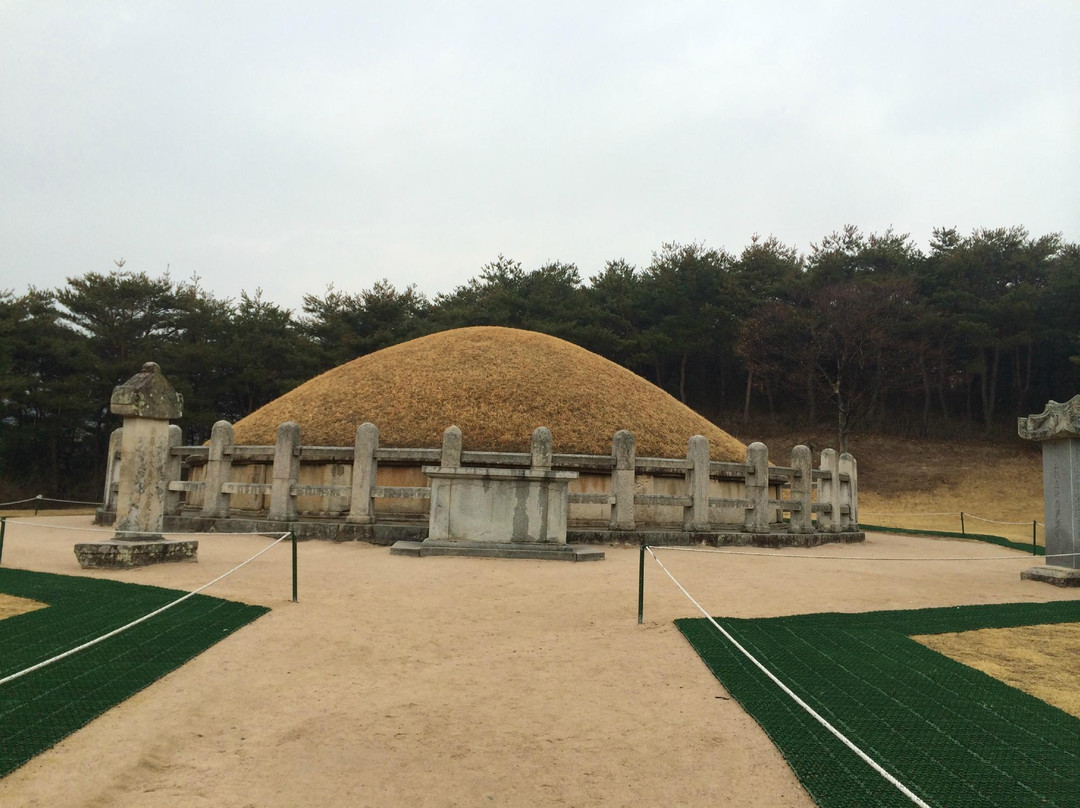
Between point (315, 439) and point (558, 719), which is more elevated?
point (315, 439)

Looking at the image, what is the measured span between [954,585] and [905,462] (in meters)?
28.9

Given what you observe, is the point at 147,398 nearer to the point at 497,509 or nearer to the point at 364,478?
the point at 364,478

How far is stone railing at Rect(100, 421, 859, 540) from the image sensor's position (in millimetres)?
14570

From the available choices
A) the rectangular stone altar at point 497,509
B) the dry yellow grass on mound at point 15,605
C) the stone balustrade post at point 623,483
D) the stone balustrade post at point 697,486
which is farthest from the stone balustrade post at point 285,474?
the stone balustrade post at point 697,486

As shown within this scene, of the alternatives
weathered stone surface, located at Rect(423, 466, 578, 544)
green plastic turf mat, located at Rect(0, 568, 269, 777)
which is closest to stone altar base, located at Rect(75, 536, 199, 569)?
green plastic turf mat, located at Rect(0, 568, 269, 777)

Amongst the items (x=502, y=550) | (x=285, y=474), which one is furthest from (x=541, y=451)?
(x=285, y=474)

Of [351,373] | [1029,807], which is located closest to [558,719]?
[1029,807]

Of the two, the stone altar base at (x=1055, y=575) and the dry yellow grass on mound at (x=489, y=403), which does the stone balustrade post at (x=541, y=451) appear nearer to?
the dry yellow grass on mound at (x=489, y=403)

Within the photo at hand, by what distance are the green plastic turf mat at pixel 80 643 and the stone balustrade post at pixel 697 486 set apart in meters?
9.64

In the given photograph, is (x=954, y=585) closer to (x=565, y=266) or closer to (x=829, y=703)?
(x=829, y=703)

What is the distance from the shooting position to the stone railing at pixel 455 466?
14.6m

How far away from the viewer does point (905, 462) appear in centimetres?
3656

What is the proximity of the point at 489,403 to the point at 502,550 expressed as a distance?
737 centimetres

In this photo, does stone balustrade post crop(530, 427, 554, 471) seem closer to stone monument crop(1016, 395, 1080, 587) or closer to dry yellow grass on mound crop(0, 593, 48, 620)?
stone monument crop(1016, 395, 1080, 587)
